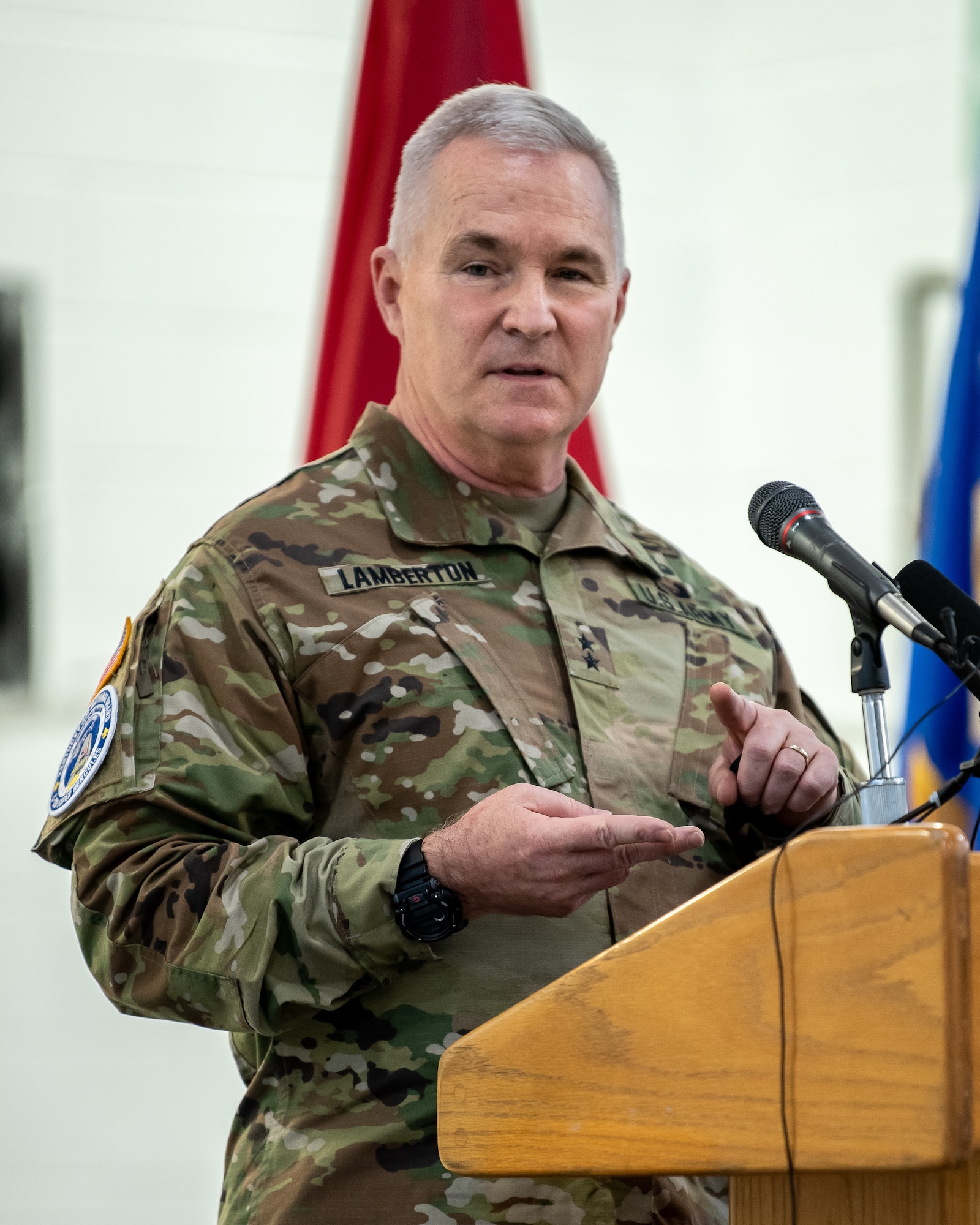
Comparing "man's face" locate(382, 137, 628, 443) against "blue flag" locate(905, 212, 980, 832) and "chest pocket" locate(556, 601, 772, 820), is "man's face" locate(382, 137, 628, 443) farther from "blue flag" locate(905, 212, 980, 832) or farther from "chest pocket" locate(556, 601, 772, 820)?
"blue flag" locate(905, 212, 980, 832)

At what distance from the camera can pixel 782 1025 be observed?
847mm

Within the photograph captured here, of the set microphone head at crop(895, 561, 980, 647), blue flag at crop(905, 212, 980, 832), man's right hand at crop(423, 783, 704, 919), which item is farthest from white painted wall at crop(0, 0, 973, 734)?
microphone head at crop(895, 561, 980, 647)

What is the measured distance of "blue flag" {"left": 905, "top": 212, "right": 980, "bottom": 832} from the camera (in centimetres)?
276

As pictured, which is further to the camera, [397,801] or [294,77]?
[294,77]

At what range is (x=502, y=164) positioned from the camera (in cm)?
158

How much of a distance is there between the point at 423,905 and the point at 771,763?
37cm

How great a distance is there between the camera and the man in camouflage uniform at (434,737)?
47.5 inches

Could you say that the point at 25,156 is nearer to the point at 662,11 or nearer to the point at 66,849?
the point at 662,11

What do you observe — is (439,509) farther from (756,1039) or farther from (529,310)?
(756,1039)

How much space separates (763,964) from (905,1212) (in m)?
0.19

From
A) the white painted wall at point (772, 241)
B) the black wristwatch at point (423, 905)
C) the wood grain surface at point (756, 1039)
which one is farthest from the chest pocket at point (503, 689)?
the white painted wall at point (772, 241)

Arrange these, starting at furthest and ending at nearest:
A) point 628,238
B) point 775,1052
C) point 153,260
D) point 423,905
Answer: point 628,238 → point 153,260 → point 423,905 → point 775,1052

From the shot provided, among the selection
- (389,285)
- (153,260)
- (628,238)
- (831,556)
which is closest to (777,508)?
(831,556)

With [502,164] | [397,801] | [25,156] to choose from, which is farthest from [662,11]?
[397,801]
